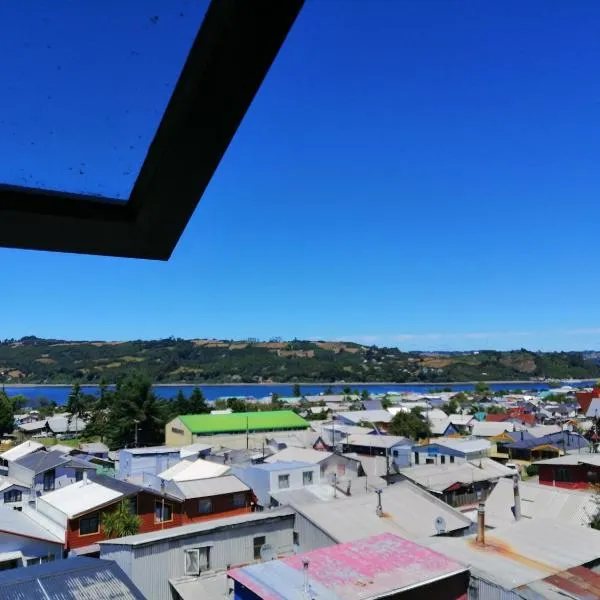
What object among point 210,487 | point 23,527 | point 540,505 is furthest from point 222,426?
point 540,505

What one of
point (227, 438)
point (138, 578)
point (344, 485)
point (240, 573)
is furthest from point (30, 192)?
point (227, 438)

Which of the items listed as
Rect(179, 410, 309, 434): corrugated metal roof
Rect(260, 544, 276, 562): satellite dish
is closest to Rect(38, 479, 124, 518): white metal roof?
Rect(260, 544, 276, 562): satellite dish

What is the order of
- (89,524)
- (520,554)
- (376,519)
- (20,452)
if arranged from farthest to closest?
(20,452) → (89,524) → (376,519) → (520,554)

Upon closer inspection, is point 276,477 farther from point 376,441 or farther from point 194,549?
point 376,441

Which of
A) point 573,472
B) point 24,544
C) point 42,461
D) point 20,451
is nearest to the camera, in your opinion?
point 24,544

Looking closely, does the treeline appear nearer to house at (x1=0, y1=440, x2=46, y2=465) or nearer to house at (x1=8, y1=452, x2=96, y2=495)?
house at (x1=0, y1=440, x2=46, y2=465)

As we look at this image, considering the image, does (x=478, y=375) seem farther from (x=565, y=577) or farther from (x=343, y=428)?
(x=565, y=577)
